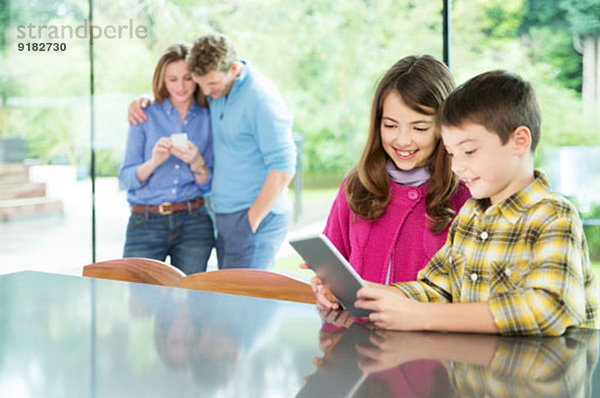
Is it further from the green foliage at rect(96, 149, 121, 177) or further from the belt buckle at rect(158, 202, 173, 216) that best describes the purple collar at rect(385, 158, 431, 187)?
the green foliage at rect(96, 149, 121, 177)

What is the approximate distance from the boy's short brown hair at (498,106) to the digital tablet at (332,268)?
0.34 meters

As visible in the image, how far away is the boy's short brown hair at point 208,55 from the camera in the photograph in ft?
9.46

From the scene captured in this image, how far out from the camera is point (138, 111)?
3.16 meters

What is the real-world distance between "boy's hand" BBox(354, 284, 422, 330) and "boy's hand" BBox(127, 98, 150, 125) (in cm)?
202

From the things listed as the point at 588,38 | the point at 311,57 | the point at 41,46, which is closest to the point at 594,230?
the point at 588,38

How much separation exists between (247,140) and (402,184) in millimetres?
1227

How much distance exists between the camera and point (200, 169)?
3.11 meters

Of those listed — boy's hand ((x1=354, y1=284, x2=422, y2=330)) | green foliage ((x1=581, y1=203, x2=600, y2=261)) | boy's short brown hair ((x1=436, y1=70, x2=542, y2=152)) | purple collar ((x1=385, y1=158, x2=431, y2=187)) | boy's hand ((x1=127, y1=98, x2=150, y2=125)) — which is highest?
boy's hand ((x1=127, y1=98, x2=150, y2=125))

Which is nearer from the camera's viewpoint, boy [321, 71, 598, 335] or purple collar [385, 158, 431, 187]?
boy [321, 71, 598, 335]

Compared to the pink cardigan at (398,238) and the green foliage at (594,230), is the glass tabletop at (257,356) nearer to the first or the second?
the pink cardigan at (398,238)

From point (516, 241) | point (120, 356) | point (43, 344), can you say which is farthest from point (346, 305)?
point (43, 344)

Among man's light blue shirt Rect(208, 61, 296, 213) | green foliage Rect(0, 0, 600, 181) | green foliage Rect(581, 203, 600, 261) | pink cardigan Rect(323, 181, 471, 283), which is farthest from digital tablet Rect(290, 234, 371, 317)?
green foliage Rect(0, 0, 600, 181)

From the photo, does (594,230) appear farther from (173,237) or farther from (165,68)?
(165,68)

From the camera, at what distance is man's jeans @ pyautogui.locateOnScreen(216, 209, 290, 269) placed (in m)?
3.09
